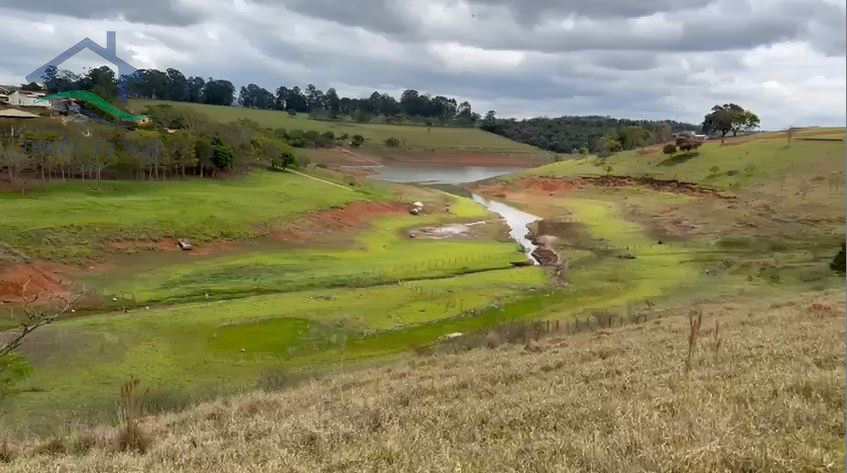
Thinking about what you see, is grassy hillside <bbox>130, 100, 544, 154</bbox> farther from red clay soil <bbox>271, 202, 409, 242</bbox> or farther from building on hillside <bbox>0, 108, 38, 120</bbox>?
red clay soil <bbox>271, 202, 409, 242</bbox>

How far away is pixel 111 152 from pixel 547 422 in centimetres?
5457

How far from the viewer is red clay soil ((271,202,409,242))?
155 feet

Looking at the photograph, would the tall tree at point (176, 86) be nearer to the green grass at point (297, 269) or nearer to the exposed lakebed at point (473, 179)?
the exposed lakebed at point (473, 179)

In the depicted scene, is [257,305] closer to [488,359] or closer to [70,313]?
[70,313]

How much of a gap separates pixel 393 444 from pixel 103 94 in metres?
115

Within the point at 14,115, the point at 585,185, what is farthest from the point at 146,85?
the point at 585,185

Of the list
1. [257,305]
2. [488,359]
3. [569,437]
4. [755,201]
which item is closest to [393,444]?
[569,437]

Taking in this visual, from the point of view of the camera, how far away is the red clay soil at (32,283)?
93.5ft

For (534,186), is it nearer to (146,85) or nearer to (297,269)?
(297,269)

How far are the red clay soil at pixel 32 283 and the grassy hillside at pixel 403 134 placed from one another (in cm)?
10837

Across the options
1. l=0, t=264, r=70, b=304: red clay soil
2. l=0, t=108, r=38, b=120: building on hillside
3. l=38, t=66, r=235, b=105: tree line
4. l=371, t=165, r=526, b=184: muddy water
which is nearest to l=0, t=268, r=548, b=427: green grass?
l=0, t=264, r=70, b=304: red clay soil

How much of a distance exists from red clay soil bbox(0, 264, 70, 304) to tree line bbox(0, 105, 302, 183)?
18723mm

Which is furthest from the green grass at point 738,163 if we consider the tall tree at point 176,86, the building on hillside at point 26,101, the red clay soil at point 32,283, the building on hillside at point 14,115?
the tall tree at point 176,86

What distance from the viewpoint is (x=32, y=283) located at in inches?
1197
